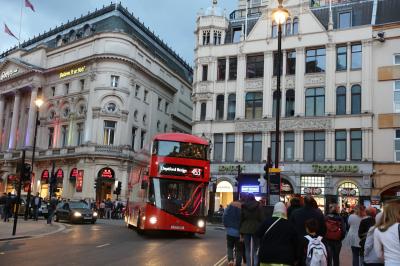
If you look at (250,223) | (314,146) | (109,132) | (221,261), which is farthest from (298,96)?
(250,223)

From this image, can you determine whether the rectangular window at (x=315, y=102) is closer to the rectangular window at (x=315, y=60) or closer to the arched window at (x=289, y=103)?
the arched window at (x=289, y=103)

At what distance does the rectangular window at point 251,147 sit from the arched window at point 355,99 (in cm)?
834

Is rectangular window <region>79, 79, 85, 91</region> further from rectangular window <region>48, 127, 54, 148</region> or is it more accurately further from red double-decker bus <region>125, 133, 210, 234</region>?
red double-decker bus <region>125, 133, 210, 234</region>

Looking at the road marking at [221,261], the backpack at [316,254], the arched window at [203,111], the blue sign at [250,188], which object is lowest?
the road marking at [221,261]

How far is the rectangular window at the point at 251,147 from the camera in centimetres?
4500

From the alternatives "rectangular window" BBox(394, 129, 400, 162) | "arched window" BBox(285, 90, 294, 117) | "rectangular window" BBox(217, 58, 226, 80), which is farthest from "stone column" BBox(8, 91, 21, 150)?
"rectangular window" BBox(394, 129, 400, 162)

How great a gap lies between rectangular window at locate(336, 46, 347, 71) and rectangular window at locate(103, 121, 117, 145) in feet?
81.8

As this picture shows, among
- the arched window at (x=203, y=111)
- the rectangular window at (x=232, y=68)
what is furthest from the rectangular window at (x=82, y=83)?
the rectangular window at (x=232, y=68)

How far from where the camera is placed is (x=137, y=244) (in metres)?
18.6

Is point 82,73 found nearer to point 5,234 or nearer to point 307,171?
point 307,171

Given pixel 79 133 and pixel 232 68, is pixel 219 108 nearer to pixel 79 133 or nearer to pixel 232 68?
pixel 232 68

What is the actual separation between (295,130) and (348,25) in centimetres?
1039

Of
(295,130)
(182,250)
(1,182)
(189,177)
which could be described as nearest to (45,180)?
(1,182)

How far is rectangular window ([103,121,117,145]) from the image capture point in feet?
182
